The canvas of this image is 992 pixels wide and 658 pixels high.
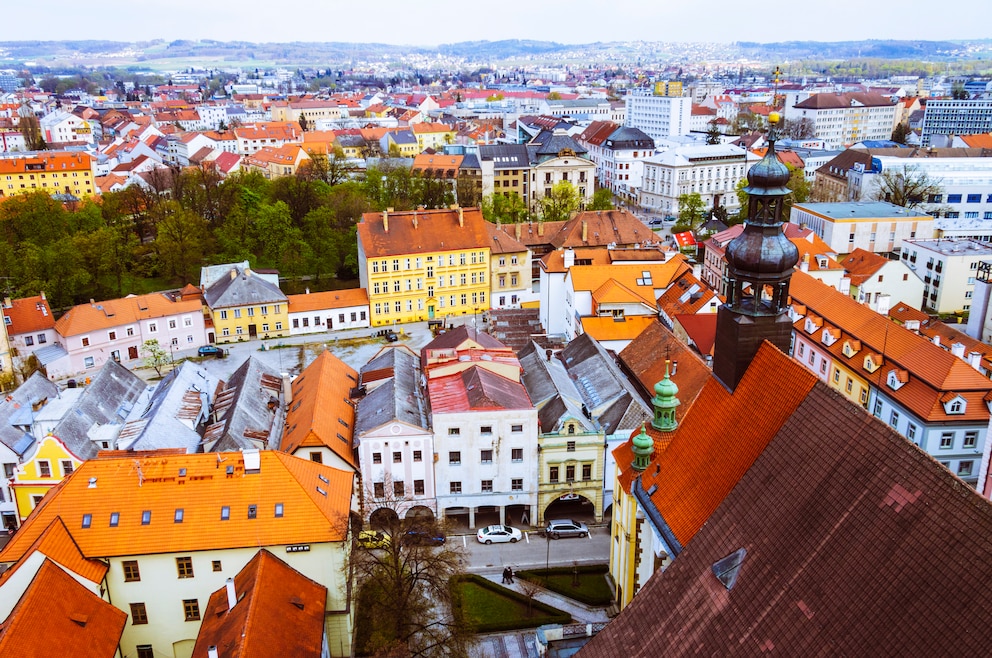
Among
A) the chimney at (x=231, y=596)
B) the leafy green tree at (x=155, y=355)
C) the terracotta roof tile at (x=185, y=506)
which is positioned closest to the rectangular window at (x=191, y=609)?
the terracotta roof tile at (x=185, y=506)

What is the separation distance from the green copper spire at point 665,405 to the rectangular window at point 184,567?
734 inches

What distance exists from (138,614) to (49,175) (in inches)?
4397

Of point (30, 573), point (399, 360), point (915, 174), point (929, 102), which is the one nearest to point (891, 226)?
point (915, 174)

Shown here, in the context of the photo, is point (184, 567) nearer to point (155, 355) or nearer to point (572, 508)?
point (572, 508)

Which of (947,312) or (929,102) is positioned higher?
(929,102)

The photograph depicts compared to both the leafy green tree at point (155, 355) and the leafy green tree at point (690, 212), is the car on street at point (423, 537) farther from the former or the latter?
the leafy green tree at point (690, 212)

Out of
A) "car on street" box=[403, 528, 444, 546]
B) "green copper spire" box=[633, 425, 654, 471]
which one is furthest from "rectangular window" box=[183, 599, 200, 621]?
"green copper spire" box=[633, 425, 654, 471]

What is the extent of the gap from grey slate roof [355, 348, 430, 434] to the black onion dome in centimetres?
2000

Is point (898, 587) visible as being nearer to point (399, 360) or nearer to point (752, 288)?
point (752, 288)

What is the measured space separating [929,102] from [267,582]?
19464 centimetres

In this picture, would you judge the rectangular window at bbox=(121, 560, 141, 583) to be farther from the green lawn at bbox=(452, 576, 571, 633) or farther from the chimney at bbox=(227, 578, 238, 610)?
the green lawn at bbox=(452, 576, 571, 633)

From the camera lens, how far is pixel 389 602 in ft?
101

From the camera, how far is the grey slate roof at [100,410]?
40322mm

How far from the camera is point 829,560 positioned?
16625mm
